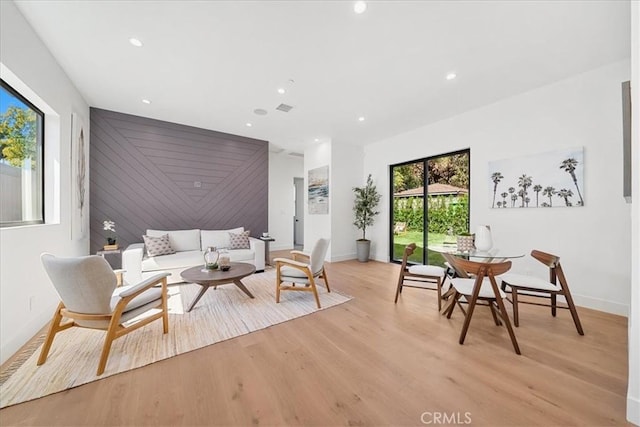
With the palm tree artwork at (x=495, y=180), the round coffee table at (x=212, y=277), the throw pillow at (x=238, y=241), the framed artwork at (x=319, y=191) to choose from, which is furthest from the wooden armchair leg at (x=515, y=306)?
the throw pillow at (x=238, y=241)

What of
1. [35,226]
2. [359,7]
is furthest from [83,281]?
[359,7]

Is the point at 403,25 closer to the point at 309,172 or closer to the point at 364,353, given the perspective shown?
the point at 364,353

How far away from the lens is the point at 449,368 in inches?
70.6

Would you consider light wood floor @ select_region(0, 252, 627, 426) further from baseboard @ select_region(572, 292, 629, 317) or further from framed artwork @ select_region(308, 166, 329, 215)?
framed artwork @ select_region(308, 166, 329, 215)

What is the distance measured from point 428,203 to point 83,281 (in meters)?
5.11

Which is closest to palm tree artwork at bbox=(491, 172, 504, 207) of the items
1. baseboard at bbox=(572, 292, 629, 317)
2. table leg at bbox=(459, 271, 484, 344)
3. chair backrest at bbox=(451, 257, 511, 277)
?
baseboard at bbox=(572, 292, 629, 317)

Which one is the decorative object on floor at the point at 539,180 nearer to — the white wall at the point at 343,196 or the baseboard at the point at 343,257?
the white wall at the point at 343,196

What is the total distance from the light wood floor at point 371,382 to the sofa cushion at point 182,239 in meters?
2.81

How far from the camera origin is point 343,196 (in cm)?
580

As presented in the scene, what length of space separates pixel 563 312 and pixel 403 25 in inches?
143

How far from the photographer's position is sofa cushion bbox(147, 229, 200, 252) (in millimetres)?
4238

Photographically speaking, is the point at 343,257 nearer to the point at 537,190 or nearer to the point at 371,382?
the point at 537,190

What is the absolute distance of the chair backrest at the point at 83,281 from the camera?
1.68 m

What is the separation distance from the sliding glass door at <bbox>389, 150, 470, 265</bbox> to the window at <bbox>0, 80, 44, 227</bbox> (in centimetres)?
550
